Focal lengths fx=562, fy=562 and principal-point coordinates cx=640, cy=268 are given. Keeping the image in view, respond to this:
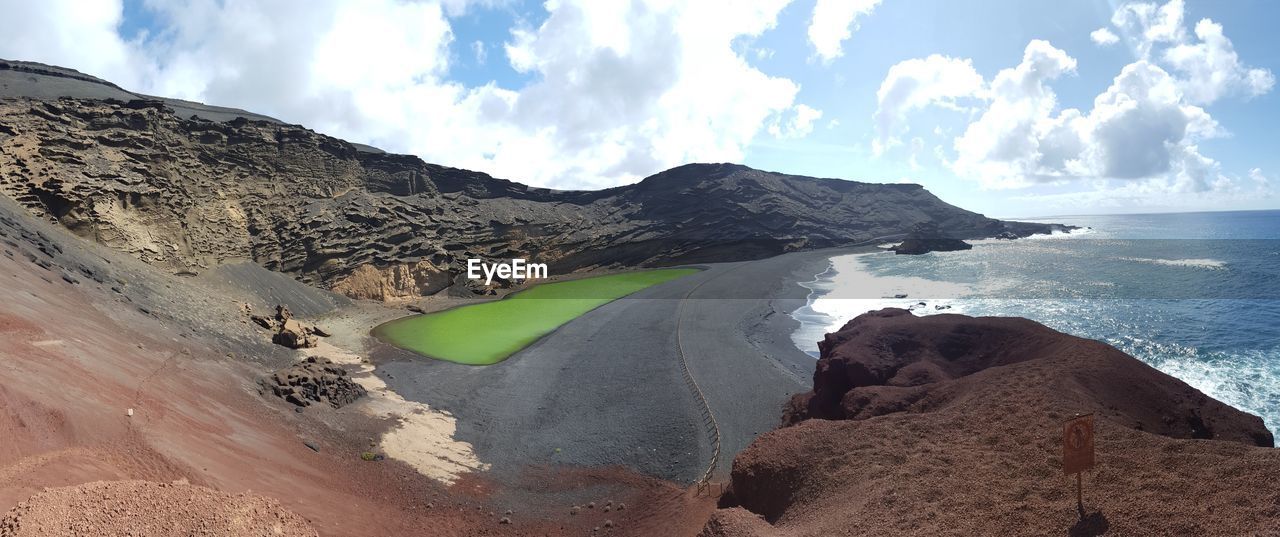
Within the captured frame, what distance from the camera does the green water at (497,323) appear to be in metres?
27.2

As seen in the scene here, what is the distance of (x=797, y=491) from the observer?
936 cm

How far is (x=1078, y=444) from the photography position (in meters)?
6.13

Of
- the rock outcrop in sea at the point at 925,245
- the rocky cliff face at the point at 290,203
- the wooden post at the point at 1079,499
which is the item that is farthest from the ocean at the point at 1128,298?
the rocky cliff face at the point at 290,203

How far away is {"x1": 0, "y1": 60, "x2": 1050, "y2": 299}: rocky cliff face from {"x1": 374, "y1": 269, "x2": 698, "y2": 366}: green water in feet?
22.4

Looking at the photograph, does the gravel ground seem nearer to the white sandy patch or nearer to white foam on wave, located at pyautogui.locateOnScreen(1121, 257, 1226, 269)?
the white sandy patch

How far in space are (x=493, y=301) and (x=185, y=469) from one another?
111 feet

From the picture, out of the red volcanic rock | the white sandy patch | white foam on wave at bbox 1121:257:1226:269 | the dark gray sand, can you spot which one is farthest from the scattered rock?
white foam on wave at bbox 1121:257:1226:269

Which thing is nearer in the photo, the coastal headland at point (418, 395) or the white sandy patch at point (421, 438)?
the coastal headland at point (418, 395)

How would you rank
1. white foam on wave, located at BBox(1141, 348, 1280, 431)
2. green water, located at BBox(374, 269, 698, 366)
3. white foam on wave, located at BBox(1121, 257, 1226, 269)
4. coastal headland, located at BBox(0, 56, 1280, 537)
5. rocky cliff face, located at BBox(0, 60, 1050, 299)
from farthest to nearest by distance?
white foam on wave, located at BBox(1121, 257, 1226, 269)
rocky cliff face, located at BBox(0, 60, 1050, 299)
green water, located at BBox(374, 269, 698, 366)
white foam on wave, located at BBox(1141, 348, 1280, 431)
coastal headland, located at BBox(0, 56, 1280, 537)

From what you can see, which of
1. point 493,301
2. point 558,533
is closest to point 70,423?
point 558,533

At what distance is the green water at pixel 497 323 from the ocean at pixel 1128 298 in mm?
14583

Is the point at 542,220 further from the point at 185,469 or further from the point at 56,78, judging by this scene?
the point at 185,469

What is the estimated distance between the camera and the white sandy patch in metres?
14.6

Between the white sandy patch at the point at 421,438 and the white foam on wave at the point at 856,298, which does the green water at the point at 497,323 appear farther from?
the white foam on wave at the point at 856,298
